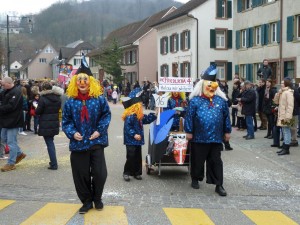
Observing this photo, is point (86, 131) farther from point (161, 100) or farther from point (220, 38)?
point (220, 38)

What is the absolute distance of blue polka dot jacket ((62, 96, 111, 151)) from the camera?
21.1 feet

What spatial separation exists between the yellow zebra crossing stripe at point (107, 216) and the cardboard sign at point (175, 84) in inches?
120

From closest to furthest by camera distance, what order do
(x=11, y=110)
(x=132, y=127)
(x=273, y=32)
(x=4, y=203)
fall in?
(x=4, y=203) < (x=132, y=127) < (x=11, y=110) < (x=273, y=32)

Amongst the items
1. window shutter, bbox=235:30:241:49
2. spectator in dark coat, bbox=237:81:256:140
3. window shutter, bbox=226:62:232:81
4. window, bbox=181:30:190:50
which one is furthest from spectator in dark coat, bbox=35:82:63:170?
window, bbox=181:30:190:50

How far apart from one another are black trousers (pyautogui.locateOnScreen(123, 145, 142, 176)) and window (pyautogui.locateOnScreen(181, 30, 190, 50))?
105ft

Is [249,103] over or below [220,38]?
below

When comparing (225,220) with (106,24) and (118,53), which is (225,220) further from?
(106,24)

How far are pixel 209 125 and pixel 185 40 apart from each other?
33681mm

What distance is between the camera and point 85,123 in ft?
21.2

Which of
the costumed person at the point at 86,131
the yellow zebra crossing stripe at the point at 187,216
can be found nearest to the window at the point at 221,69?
the yellow zebra crossing stripe at the point at 187,216

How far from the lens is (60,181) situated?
866cm

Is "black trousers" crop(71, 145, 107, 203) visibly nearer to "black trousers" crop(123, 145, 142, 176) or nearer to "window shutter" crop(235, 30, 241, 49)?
"black trousers" crop(123, 145, 142, 176)

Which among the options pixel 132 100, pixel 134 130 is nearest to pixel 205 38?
pixel 132 100

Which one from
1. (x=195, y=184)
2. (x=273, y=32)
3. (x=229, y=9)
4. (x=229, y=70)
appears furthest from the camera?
(x=229, y=9)
